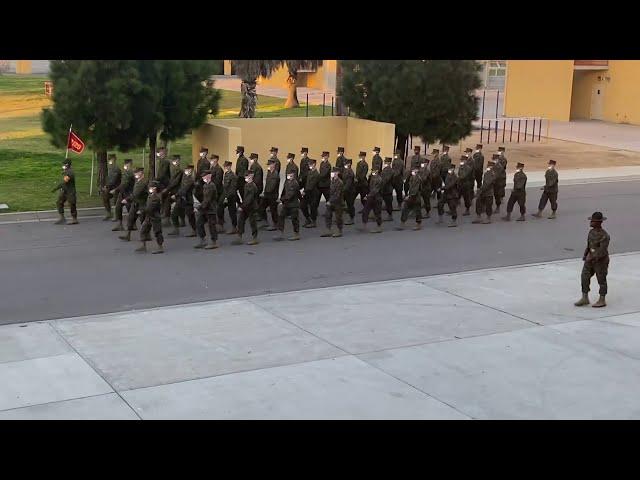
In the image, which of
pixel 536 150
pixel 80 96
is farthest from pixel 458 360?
pixel 536 150

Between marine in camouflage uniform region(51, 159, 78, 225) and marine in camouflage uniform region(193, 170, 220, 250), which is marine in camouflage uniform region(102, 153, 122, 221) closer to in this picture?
marine in camouflage uniform region(51, 159, 78, 225)

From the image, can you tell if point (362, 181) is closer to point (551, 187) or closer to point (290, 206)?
point (290, 206)

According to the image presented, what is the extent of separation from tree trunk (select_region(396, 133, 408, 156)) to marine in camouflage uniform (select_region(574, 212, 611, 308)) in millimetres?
11918

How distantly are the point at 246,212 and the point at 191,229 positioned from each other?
153cm

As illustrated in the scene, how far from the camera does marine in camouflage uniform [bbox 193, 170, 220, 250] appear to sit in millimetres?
15688

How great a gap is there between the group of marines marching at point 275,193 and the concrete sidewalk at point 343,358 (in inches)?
134

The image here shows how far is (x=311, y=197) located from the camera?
58.7 ft

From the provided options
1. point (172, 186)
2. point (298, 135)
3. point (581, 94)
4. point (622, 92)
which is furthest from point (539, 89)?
point (172, 186)

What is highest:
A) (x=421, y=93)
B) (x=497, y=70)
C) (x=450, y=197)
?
(x=497, y=70)

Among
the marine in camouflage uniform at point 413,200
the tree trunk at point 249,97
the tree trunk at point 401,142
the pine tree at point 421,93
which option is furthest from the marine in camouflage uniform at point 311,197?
the tree trunk at point 249,97

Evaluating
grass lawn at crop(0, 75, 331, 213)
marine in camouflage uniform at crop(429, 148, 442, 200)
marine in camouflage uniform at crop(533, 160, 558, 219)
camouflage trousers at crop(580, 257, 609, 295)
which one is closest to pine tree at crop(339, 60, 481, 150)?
marine in camouflage uniform at crop(429, 148, 442, 200)

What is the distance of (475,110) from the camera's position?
2364 cm

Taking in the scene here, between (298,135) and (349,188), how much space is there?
20.8 feet

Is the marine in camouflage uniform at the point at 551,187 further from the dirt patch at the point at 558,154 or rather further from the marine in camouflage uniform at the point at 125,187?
the marine in camouflage uniform at the point at 125,187
